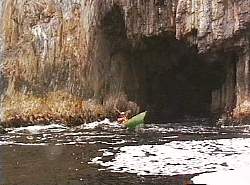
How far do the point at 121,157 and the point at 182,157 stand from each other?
8.49 feet

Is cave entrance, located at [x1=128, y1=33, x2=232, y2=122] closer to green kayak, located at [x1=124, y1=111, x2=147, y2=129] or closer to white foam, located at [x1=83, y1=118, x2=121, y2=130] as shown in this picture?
white foam, located at [x1=83, y1=118, x2=121, y2=130]

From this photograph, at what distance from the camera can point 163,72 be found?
151 feet

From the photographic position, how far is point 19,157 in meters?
23.5

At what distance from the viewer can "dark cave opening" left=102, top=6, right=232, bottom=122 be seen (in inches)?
1699

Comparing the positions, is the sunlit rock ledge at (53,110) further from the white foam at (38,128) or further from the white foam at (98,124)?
the white foam at (38,128)

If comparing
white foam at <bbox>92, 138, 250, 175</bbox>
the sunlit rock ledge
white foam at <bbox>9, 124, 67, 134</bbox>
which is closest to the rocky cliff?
the sunlit rock ledge

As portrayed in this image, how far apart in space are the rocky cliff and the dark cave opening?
9cm

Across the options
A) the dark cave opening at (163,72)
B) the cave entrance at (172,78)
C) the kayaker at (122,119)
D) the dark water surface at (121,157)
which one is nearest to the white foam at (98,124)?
the kayaker at (122,119)

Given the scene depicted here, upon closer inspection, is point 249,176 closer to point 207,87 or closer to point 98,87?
point 98,87

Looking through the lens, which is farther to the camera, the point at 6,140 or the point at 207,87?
the point at 207,87

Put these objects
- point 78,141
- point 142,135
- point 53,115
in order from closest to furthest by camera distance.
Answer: point 78,141 → point 142,135 → point 53,115

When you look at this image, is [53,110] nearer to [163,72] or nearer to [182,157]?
[163,72]

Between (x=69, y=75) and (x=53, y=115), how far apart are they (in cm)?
368

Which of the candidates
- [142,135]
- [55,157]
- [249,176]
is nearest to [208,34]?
[142,135]
